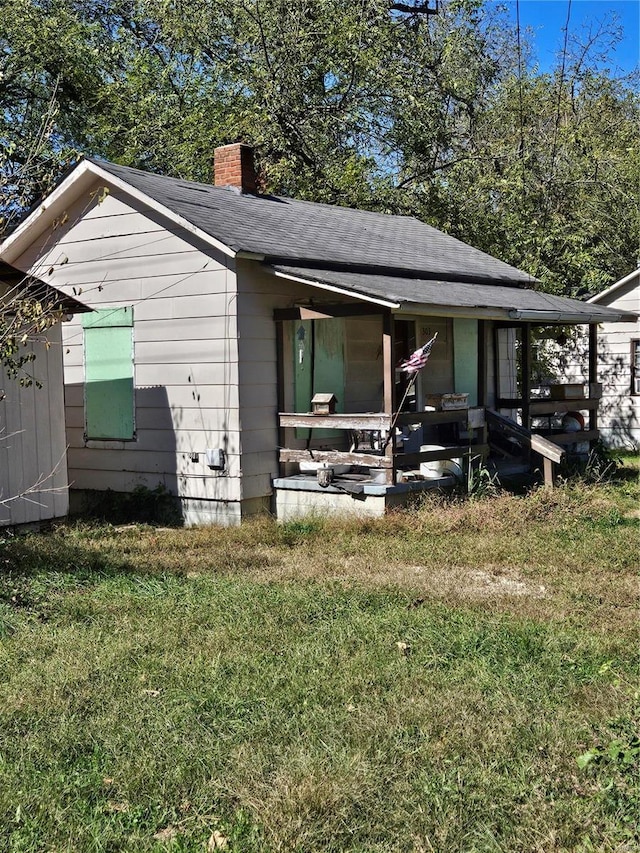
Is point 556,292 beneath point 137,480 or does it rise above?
above

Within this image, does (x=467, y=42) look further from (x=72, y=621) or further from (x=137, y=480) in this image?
(x=72, y=621)

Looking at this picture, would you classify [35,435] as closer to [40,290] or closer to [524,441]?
[40,290]

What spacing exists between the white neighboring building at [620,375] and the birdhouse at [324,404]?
30.2 ft

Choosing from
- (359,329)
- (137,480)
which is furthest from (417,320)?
(137,480)

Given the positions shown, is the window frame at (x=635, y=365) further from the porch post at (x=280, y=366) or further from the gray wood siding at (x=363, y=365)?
the porch post at (x=280, y=366)

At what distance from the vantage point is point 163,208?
11.1 meters

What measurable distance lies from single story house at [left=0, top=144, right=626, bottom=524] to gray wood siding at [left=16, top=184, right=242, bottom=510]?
0.07 feet

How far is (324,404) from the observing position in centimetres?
1127

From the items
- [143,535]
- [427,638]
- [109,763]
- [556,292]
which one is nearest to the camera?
[109,763]

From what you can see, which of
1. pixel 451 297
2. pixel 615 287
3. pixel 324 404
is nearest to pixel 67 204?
pixel 324 404

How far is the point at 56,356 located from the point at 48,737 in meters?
6.56

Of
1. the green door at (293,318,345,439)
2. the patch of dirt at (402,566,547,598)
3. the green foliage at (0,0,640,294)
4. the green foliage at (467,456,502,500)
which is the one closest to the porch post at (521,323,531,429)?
the green foliage at (467,456,502,500)

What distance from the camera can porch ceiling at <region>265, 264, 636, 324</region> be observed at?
1038 centimetres

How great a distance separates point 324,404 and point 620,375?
9.87 meters
